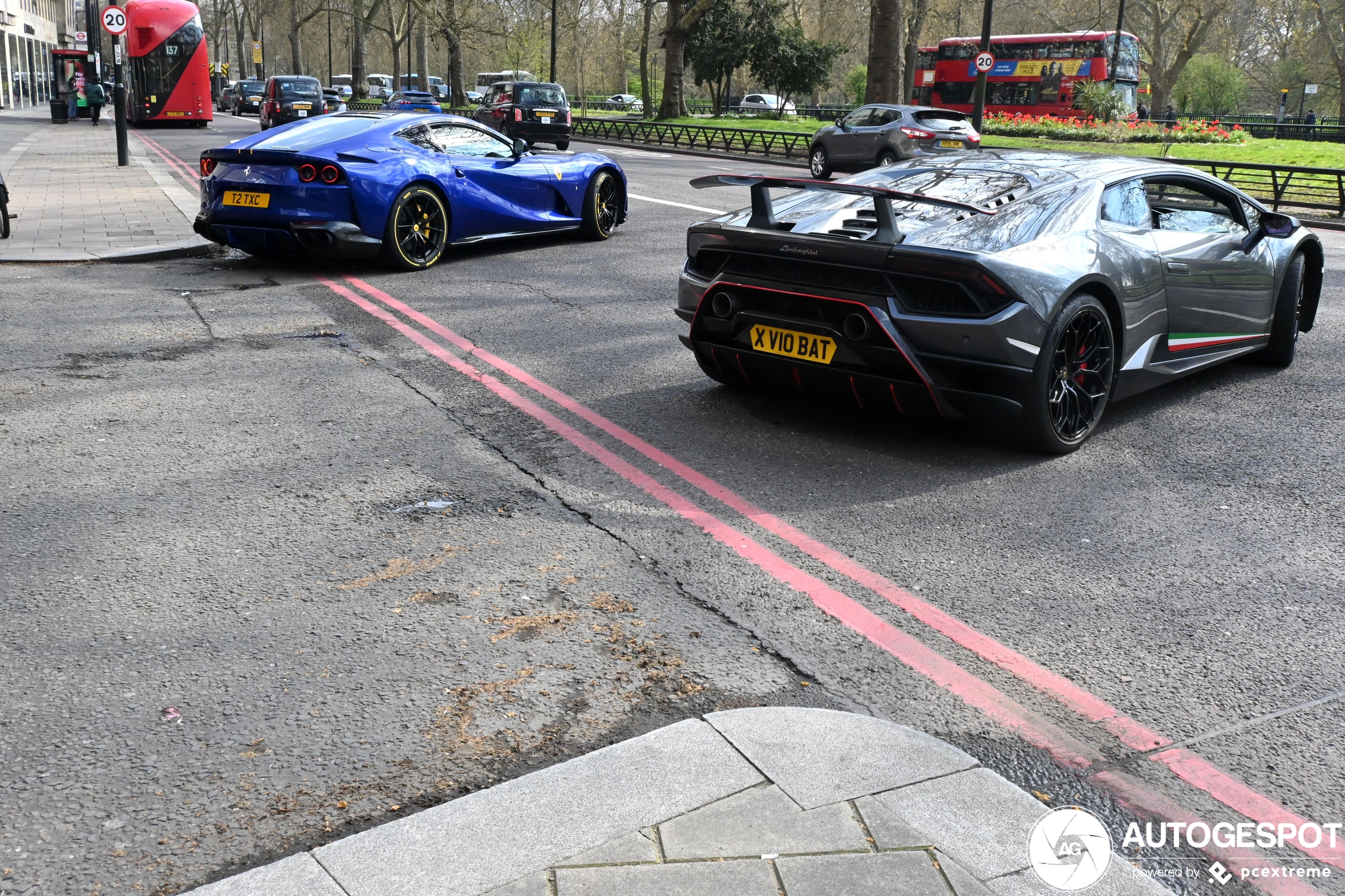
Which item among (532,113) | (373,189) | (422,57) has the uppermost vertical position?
(422,57)

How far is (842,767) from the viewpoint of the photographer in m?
2.80

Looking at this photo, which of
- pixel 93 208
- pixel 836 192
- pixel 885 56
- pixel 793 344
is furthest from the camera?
pixel 885 56

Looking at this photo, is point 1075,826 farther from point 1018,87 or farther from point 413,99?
point 1018,87

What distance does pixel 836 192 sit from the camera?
222 inches

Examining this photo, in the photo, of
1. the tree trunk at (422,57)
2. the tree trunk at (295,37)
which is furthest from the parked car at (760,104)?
the tree trunk at (295,37)

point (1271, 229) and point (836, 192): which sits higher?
point (836, 192)

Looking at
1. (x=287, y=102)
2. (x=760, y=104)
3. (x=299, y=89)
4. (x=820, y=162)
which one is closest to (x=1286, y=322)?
(x=820, y=162)

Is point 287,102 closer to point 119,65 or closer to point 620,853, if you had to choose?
point 119,65

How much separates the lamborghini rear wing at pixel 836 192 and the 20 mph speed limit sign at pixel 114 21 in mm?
16708

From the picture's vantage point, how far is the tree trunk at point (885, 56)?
3141 centimetres

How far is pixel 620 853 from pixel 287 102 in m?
39.9

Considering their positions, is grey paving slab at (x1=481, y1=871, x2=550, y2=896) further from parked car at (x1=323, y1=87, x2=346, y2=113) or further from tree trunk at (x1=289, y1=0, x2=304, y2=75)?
tree trunk at (x1=289, y1=0, x2=304, y2=75)

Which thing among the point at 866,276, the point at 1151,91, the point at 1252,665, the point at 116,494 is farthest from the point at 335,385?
the point at 1151,91

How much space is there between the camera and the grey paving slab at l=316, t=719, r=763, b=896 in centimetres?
238
